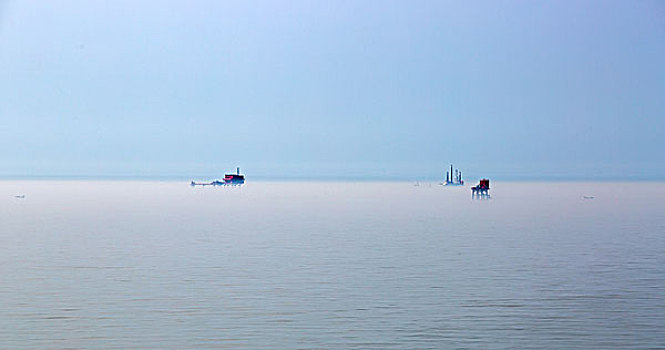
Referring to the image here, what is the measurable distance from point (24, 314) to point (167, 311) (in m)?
2.97

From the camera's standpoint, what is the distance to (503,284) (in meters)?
22.2

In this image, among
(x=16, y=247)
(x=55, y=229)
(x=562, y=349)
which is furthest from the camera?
(x=55, y=229)

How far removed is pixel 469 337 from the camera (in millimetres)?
15977

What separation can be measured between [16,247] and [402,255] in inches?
579

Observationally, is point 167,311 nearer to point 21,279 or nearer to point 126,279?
point 126,279

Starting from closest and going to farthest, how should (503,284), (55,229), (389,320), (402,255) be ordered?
(389,320) → (503,284) → (402,255) → (55,229)

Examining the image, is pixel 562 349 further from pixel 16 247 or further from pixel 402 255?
pixel 16 247

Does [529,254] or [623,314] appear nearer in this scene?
[623,314]

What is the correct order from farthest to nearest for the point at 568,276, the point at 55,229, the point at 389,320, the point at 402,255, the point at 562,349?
the point at 55,229 → the point at 402,255 → the point at 568,276 → the point at 389,320 → the point at 562,349

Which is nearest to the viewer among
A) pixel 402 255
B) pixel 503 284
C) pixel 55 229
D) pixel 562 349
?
pixel 562 349

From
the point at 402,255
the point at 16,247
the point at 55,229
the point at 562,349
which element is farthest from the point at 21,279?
the point at 55,229

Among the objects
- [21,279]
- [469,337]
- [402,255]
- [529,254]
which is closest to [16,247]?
[21,279]

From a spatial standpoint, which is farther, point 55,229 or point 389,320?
point 55,229

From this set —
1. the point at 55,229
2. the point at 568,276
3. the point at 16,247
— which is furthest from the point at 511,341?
the point at 55,229
